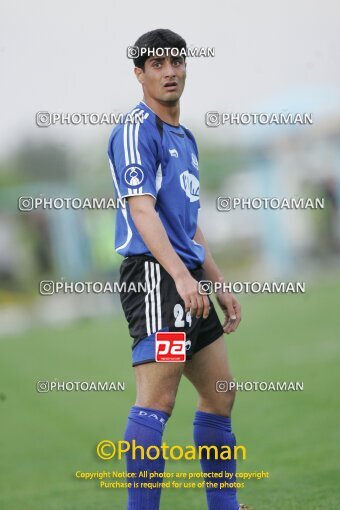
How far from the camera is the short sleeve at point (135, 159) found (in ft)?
9.59

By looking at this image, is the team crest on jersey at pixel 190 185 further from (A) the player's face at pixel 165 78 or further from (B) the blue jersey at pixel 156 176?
(A) the player's face at pixel 165 78


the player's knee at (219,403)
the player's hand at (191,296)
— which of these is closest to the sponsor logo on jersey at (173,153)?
the player's hand at (191,296)

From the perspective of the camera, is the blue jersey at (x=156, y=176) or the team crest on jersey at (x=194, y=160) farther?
the team crest on jersey at (x=194, y=160)

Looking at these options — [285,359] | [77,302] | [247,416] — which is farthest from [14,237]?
[247,416]

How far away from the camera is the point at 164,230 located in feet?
9.50

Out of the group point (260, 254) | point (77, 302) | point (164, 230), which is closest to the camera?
point (164, 230)

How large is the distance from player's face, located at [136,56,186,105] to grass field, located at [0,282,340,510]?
1.47 metres

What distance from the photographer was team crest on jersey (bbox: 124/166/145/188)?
2.92 meters

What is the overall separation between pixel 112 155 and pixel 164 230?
32 centimetres

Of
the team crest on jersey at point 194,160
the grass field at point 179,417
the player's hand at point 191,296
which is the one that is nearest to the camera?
the player's hand at point 191,296

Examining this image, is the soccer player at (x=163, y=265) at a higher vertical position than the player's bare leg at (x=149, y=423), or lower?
higher

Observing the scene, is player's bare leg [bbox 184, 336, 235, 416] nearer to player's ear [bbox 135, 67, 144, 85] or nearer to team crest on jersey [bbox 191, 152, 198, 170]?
team crest on jersey [bbox 191, 152, 198, 170]

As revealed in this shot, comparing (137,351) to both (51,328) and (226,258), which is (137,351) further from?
(226,258)

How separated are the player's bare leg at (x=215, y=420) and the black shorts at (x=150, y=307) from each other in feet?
0.37
